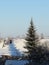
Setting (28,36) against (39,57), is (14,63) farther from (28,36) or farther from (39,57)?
(28,36)

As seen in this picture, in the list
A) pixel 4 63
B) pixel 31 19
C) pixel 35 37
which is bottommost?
pixel 4 63

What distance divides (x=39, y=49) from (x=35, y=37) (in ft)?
20.6

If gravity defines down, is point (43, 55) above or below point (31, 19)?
below

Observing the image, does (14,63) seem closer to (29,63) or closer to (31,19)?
(29,63)

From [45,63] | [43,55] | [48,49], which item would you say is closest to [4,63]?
[45,63]

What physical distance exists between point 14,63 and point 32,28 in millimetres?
13515

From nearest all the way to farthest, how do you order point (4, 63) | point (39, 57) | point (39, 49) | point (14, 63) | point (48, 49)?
point (14, 63) < point (4, 63) < point (39, 57) < point (39, 49) < point (48, 49)

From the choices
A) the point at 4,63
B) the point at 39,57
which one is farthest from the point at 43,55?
the point at 4,63

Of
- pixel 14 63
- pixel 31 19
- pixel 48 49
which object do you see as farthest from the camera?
pixel 31 19

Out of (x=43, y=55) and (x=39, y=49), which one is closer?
(x=43, y=55)

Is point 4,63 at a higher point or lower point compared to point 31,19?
lower

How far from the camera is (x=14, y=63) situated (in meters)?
18.8

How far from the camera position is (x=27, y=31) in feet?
103

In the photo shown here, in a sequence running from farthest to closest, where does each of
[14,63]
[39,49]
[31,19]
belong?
[31,19], [39,49], [14,63]
